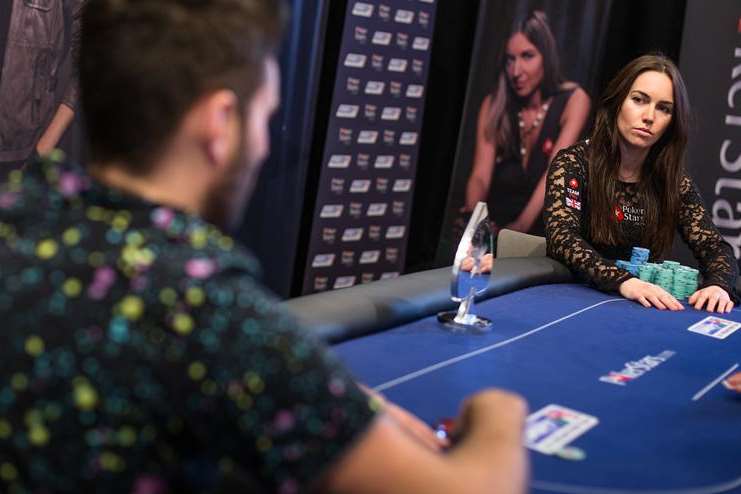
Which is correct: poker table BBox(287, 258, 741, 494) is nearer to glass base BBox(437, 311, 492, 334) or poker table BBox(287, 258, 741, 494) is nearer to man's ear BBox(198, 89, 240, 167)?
glass base BBox(437, 311, 492, 334)

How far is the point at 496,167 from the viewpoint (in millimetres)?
5773

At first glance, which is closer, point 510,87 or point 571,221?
point 571,221

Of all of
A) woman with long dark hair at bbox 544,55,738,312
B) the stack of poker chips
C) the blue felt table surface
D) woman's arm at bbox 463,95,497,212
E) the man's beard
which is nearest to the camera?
the man's beard

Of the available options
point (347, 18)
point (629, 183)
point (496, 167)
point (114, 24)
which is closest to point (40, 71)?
point (347, 18)

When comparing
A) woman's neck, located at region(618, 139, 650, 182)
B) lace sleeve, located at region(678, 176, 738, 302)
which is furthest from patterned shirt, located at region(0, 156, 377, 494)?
woman's neck, located at region(618, 139, 650, 182)

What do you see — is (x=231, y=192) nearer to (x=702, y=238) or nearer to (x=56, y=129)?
(x=702, y=238)

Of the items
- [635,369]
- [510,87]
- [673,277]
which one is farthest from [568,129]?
[635,369]

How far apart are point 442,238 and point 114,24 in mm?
4985

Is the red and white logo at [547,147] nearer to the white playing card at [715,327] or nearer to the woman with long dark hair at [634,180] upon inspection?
the woman with long dark hair at [634,180]

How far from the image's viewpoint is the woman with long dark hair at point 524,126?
18.4ft

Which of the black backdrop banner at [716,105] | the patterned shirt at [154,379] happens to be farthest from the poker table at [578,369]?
the black backdrop banner at [716,105]

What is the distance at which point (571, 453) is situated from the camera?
155 cm

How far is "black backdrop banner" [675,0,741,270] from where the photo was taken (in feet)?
17.1

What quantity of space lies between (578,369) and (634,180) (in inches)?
62.8
